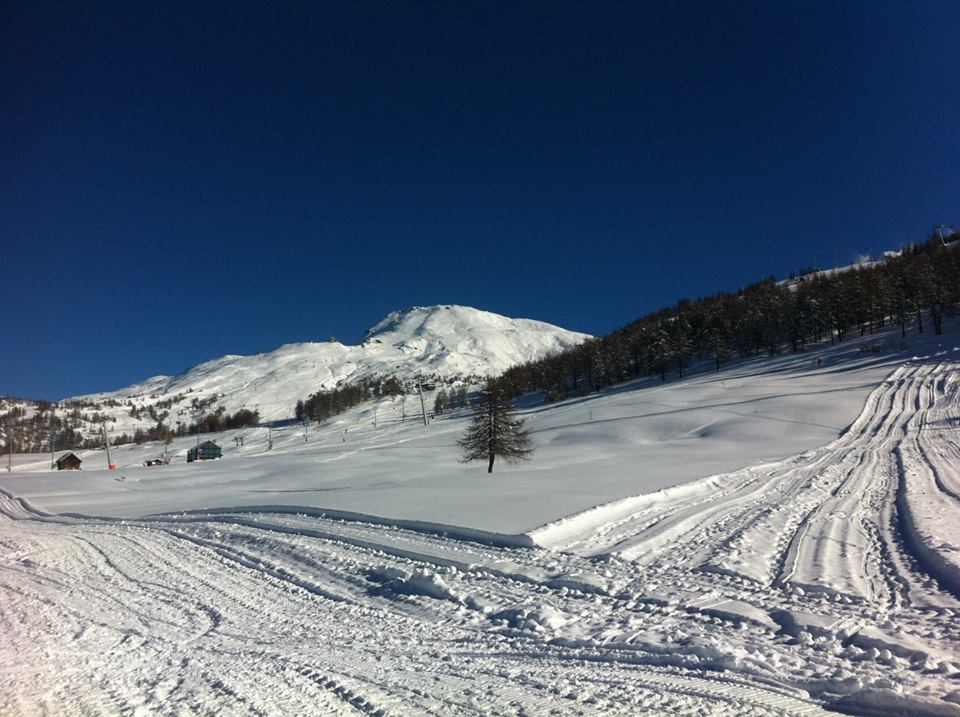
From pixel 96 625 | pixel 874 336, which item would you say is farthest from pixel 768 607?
pixel 874 336

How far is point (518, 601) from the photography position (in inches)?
296

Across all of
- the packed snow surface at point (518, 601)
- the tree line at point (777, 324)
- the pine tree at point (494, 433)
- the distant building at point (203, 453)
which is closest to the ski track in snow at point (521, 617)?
the packed snow surface at point (518, 601)

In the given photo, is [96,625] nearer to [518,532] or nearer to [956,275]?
[518,532]

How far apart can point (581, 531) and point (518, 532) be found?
144cm

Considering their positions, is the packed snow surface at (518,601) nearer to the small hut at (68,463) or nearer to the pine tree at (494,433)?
the pine tree at (494,433)

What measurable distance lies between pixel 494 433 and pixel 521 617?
71.3 ft

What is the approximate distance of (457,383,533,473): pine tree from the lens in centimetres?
2850

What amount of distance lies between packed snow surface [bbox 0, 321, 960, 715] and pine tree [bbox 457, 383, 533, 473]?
27.5 feet

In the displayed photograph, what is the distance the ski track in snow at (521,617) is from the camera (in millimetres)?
5074

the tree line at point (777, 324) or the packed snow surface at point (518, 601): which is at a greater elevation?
the tree line at point (777, 324)

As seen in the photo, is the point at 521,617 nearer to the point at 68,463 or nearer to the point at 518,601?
the point at 518,601

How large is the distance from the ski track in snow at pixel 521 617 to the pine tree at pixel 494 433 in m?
15.1

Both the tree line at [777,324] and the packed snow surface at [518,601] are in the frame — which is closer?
the packed snow surface at [518,601]

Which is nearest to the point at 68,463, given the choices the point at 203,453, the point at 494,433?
the point at 203,453
